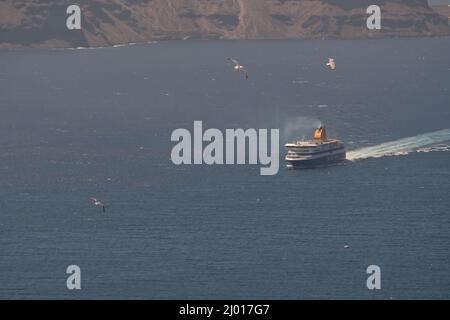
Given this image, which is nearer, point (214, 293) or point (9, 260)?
point (214, 293)

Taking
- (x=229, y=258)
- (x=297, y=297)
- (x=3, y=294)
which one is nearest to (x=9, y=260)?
(x=3, y=294)

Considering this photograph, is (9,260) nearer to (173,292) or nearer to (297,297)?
(173,292)
